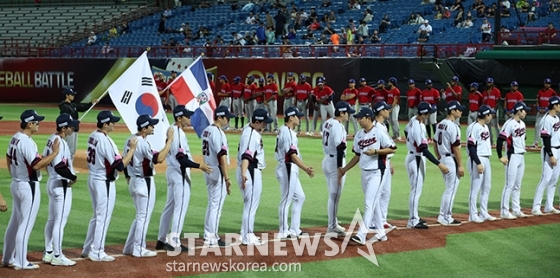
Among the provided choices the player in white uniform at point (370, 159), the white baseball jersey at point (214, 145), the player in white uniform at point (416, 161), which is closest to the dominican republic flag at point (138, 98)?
the white baseball jersey at point (214, 145)

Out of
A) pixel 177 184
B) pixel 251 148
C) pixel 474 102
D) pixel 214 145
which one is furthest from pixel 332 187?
pixel 474 102

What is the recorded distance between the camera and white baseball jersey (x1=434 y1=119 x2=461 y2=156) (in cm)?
1309

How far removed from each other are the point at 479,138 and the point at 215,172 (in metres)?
4.52

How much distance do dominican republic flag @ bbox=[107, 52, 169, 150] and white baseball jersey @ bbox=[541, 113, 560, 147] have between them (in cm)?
630

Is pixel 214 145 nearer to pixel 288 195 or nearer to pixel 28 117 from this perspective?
pixel 288 195

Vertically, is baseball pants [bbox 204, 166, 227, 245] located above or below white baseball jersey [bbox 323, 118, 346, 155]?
below

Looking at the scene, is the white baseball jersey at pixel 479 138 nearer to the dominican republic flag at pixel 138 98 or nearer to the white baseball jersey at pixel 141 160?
the dominican republic flag at pixel 138 98

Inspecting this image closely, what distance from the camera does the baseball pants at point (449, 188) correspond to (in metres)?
13.2

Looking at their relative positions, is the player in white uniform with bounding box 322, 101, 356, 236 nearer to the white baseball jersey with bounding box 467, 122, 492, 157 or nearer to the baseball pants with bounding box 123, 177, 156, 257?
the white baseball jersey with bounding box 467, 122, 492, 157

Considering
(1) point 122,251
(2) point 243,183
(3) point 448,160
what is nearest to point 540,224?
(3) point 448,160

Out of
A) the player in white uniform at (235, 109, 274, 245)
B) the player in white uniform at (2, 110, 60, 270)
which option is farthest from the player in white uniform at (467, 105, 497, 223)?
the player in white uniform at (2, 110, 60, 270)

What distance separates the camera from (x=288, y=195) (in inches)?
469

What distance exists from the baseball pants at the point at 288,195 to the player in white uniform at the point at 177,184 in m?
1.26

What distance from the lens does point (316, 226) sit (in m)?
13.2
